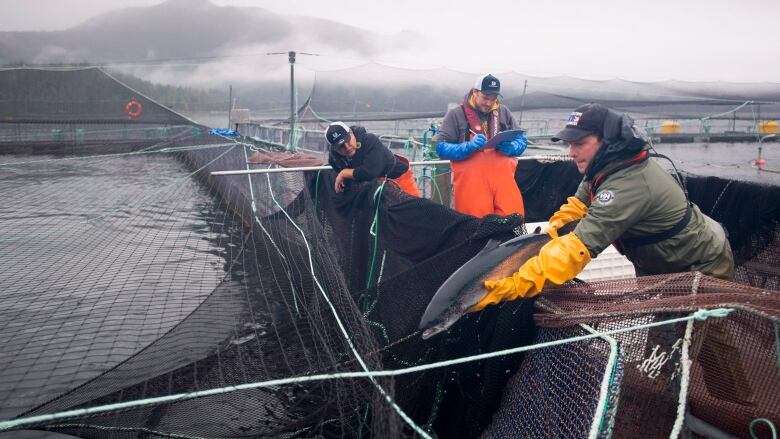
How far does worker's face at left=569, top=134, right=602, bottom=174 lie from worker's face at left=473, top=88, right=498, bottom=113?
2.52 meters

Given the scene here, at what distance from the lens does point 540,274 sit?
2.61 m

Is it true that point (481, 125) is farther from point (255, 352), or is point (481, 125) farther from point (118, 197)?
point (118, 197)

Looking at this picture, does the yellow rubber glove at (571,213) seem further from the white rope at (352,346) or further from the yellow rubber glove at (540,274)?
the white rope at (352,346)

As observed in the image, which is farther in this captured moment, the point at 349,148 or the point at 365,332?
the point at 349,148

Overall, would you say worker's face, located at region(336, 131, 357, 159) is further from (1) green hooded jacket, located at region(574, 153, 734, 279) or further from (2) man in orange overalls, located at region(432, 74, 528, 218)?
(1) green hooded jacket, located at region(574, 153, 734, 279)

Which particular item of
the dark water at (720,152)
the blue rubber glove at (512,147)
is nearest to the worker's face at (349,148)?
the blue rubber glove at (512,147)

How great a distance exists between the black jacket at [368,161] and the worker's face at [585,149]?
238cm

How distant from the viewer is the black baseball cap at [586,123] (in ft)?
10.2

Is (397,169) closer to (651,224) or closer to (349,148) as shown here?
(349,148)

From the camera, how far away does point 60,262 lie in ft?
26.1

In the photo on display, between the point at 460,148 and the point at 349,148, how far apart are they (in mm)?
1161

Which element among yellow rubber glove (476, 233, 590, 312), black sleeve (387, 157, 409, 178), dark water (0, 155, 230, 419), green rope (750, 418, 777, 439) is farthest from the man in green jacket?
dark water (0, 155, 230, 419)

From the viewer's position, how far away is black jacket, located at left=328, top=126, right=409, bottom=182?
17.4ft

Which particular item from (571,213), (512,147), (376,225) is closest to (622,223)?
(571,213)
